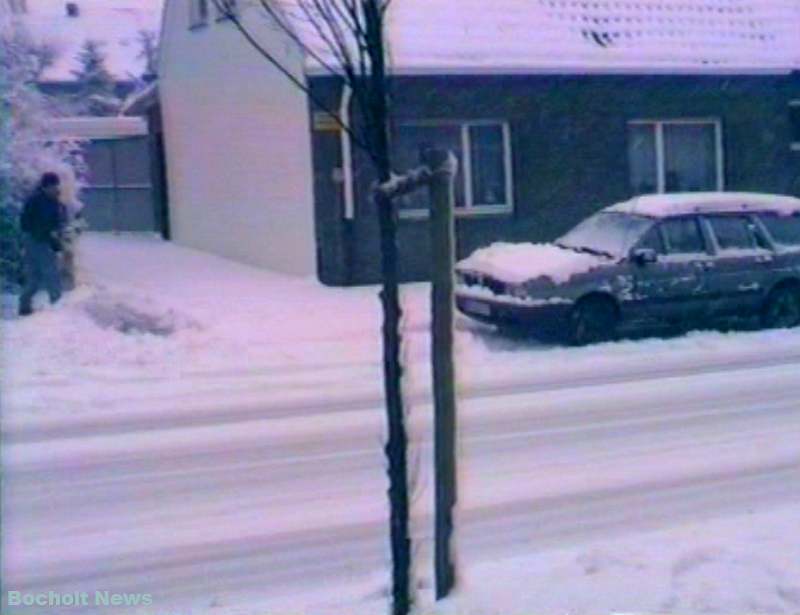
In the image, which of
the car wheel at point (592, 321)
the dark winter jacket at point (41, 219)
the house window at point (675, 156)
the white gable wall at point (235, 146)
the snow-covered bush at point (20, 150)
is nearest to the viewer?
the car wheel at point (592, 321)

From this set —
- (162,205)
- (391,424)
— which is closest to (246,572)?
(391,424)

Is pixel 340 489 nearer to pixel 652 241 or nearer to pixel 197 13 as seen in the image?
pixel 652 241

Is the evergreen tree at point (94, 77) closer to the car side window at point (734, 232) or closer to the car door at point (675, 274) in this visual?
the car side window at point (734, 232)

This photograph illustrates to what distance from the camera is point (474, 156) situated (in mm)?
20625

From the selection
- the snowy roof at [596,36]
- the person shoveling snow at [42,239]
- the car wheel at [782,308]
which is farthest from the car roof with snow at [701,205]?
the person shoveling snow at [42,239]

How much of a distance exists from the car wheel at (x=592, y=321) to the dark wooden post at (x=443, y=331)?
982cm

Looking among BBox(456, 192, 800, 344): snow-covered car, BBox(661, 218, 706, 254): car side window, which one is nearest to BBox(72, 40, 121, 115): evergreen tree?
BBox(456, 192, 800, 344): snow-covered car

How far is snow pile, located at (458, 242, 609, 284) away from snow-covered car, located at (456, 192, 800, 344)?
11 mm

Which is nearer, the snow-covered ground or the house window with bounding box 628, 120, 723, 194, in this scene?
the snow-covered ground

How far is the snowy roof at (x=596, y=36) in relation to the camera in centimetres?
1995

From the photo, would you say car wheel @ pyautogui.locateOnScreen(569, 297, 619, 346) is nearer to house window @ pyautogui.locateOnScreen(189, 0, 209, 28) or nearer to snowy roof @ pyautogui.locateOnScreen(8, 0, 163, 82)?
house window @ pyautogui.locateOnScreen(189, 0, 209, 28)

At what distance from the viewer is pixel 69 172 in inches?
758

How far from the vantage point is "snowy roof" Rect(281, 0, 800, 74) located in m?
20.0

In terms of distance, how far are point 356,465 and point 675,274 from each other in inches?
290
